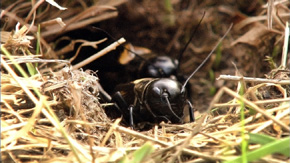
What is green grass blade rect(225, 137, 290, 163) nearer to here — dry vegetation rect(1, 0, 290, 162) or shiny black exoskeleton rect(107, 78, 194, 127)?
dry vegetation rect(1, 0, 290, 162)

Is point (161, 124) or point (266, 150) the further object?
point (161, 124)

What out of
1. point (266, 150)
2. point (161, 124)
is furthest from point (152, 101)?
point (266, 150)

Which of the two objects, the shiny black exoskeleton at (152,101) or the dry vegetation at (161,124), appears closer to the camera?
the dry vegetation at (161,124)

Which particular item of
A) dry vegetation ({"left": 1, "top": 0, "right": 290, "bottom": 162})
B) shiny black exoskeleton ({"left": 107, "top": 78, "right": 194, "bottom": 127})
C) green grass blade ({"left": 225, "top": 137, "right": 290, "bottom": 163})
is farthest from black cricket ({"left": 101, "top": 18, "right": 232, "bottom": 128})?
green grass blade ({"left": 225, "top": 137, "right": 290, "bottom": 163})

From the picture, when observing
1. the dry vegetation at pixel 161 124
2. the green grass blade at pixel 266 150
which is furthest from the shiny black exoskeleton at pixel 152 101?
the green grass blade at pixel 266 150

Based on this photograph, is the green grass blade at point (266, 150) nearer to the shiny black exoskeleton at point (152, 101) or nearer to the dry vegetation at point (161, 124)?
the dry vegetation at point (161, 124)

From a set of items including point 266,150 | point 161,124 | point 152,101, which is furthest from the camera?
point 152,101

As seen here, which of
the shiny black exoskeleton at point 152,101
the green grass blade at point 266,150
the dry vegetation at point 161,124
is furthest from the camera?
the shiny black exoskeleton at point 152,101

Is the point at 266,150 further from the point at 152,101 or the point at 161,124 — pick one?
the point at 152,101
